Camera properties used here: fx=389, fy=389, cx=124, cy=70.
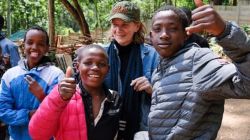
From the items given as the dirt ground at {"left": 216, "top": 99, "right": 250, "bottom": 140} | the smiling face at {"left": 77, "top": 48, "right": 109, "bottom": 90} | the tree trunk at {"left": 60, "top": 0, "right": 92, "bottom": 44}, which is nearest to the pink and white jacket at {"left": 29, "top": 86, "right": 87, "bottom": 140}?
the smiling face at {"left": 77, "top": 48, "right": 109, "bottom": 90}

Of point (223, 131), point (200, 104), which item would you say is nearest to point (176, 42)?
point (200, 104)

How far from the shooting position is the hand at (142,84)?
2301mm

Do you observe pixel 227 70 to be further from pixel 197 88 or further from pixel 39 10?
pixel 39 10

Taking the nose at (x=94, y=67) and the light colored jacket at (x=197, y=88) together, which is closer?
the light colored jacket at (x=197, y=88)

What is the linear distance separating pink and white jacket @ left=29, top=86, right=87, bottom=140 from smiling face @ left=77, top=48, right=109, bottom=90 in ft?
0.35

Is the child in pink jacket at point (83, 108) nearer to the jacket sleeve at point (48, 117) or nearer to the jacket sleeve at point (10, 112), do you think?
the jacket sleeve at point (48, 117)

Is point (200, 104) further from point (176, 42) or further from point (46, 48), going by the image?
point (46, 48)

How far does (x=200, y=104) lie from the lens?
5.66 ft

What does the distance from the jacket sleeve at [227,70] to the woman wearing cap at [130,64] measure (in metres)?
0.67

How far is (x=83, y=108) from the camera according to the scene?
87.7 inches

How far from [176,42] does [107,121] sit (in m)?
0.66

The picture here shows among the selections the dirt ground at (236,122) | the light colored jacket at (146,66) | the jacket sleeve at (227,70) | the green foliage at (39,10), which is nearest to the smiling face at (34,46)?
the light colored jacket at (146,66)

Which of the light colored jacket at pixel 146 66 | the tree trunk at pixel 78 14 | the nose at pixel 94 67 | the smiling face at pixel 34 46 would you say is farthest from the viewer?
the tree trunk at pixel 78 14

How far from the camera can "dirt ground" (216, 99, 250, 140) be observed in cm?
571
